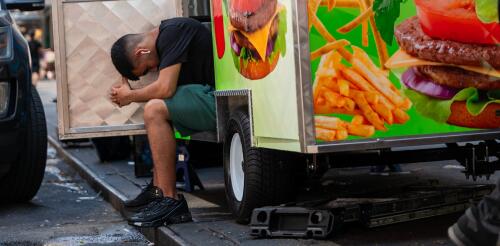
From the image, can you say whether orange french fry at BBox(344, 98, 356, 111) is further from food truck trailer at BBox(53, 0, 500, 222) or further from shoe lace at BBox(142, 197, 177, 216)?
shoe lace at BBox(142, 197, 177, 216)

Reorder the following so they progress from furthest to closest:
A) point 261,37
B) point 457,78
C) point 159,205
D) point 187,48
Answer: point 187,48 → point 159,205 → point 261,37 → point 457,78

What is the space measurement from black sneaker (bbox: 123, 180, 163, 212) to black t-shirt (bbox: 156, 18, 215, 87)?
28.9 inches

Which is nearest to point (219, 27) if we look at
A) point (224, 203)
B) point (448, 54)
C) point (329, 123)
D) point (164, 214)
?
point (164, 214)

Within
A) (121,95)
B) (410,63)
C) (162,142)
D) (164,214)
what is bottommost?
(164,214)

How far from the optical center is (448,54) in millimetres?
5391

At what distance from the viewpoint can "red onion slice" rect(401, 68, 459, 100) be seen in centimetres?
536

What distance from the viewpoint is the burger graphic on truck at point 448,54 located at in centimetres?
534

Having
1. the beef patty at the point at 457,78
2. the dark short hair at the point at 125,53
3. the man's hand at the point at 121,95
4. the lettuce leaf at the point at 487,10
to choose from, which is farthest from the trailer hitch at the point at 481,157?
the dark short hair at the point at 125,53

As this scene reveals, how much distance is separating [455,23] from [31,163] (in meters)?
3.76

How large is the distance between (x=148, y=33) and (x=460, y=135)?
2.44m

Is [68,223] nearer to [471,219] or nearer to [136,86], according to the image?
[136,86]

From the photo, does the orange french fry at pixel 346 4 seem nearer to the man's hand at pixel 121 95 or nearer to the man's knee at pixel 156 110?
the man's knee at pixel 156 110

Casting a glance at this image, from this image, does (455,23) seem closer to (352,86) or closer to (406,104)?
(406,104)

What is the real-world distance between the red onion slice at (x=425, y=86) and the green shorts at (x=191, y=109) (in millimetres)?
1745
